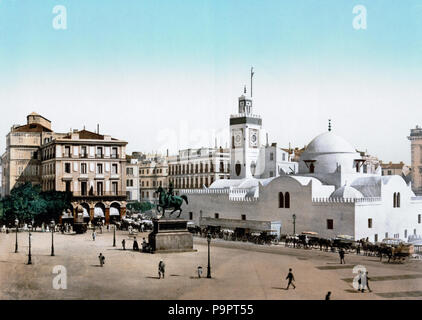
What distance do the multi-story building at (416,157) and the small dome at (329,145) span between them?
1697 cm

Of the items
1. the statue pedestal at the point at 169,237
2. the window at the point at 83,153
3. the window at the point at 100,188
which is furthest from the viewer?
the window at the point at 100,188

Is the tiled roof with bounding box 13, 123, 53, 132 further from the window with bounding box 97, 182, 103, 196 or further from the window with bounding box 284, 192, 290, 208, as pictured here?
the window with bounding box 284, 192, 290, 208

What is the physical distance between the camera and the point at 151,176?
8962 centimetres

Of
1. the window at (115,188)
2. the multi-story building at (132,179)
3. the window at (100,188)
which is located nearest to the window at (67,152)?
the window at (100,188)

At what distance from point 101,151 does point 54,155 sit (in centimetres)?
565

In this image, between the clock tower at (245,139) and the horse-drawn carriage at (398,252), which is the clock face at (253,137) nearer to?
the clock tower at (245,139)

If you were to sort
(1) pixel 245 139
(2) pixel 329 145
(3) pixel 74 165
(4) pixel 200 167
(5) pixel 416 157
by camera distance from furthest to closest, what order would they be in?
(4) pixel 200 167, (1) pixel 245 139, (5) pixel 416 157, (3) pixel 74 165, (2) pixel 329 145

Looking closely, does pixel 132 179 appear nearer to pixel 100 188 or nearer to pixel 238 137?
pixel 100 188

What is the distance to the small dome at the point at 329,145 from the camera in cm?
5641

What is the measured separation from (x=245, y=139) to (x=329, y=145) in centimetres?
1922

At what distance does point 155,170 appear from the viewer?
8938 cm

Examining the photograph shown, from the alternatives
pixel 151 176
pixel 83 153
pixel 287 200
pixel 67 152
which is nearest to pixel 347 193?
pixel 287 200

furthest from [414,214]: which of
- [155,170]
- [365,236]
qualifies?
[155,170]

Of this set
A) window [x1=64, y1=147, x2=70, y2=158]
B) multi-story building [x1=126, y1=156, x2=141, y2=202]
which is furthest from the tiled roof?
multi-story building [x1=126, y1=156, x2=141, y2=202]
